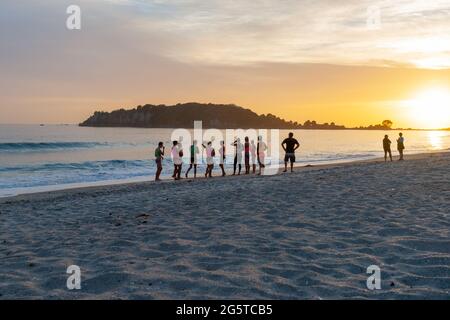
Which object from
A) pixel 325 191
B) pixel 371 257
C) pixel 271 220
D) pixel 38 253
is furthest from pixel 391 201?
pixel 38 253

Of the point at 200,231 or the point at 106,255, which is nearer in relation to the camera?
the point at 106,255

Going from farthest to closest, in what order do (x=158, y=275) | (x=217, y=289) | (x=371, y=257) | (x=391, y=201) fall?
(x=391, y=201) → (x=371, y=257) → (x=158, y=275) → (x=217, y=289)

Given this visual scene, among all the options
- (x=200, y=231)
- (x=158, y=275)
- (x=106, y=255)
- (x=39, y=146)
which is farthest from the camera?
(x=39, y=146)

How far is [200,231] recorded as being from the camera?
24.2 feet

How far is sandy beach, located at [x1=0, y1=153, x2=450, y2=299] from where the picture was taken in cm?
472

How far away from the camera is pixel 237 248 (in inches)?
245

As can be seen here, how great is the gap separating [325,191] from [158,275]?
7231 mm

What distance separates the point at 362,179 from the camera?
14133mm

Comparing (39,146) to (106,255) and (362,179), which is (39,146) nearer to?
(362,179)

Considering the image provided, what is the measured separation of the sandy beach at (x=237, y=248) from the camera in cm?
472

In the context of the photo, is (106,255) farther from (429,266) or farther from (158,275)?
(429,266)

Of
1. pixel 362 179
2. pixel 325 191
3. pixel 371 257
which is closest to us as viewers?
pixel 371 257
